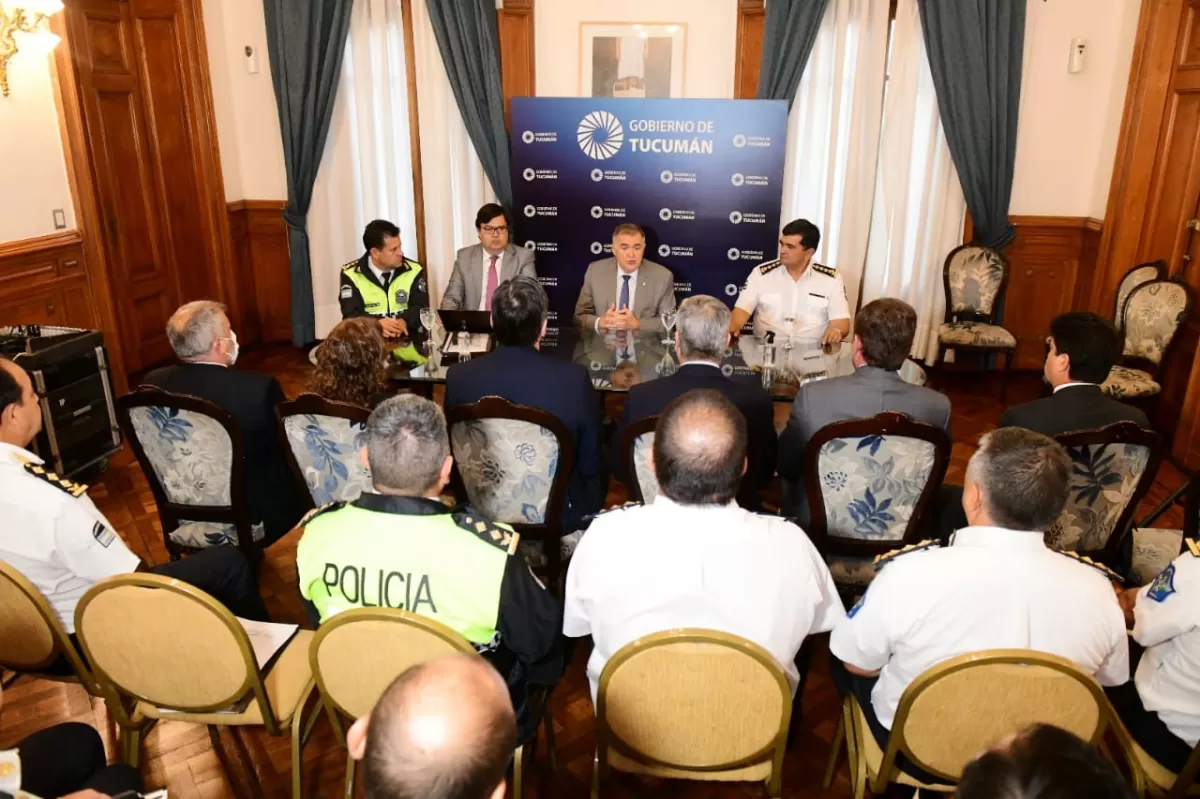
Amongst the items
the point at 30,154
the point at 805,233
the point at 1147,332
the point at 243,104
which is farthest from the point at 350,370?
the point at 243,104

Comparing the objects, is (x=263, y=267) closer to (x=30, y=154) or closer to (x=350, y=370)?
(x=30, y=154)

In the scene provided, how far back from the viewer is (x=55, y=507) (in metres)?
2.06

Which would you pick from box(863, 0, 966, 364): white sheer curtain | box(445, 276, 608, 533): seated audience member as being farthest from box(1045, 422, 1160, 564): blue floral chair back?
box(863, 0, 966, 364): white sheer curtain

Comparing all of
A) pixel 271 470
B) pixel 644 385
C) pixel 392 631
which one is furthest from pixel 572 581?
pixel 271 470

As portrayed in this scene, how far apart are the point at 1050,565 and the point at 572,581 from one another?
1015 mm

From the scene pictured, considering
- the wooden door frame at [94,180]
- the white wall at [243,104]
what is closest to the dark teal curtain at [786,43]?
the white wall at [243,104]

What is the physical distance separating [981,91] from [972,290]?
1.25m

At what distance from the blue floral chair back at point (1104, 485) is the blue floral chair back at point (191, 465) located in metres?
2.51

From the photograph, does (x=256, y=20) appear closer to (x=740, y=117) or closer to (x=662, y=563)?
(x=740, y=117)

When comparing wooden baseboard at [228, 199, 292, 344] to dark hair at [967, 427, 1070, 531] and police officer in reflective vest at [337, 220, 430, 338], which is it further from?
dark hair at [967, 427, 1070, 531]

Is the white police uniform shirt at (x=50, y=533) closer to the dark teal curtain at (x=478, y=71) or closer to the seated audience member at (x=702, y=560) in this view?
the seated audience member at (x=702, y=560)

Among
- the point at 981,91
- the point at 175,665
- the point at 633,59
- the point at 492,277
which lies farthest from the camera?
the point at 633,59

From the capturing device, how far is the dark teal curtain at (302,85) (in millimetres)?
5848

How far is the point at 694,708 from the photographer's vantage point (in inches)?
67.4
